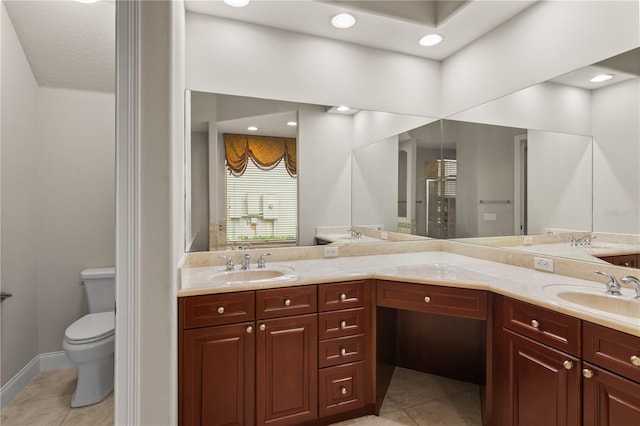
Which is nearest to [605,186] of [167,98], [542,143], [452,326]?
[542,143]

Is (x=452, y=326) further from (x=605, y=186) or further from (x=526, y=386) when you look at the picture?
(x=605, y=186)


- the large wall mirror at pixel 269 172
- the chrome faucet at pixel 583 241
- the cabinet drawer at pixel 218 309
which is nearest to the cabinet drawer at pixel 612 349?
the chrome faucet at pixel 583 241

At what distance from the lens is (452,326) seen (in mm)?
2422

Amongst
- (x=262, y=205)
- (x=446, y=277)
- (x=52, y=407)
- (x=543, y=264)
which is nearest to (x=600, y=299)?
(x=543, y=264)

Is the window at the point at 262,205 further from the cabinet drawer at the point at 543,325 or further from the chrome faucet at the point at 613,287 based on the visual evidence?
the chrome faucet at the point at 613,287

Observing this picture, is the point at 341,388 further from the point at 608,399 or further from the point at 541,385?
the point at 608,399

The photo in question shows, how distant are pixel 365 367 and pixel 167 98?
1.77 metres

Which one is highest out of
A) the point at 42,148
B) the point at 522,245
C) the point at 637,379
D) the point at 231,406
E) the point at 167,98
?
the point at 167,98

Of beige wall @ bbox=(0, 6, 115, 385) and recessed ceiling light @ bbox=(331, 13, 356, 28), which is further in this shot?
recessed ceiling light @ bbox=(331, 13, 356, 28)

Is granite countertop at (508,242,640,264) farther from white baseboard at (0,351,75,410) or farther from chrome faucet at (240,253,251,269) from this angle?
white baseboard at (0,351,75,410)

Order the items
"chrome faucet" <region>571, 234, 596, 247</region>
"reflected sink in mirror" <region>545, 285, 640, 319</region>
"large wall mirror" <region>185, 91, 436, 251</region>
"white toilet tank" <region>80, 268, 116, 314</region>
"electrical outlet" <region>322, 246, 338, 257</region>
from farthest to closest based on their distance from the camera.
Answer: "electrical outlet" <region>322, 246, 338, 257</region>, "large wall mirror" <region>185, 91, 436, 251</region>, "white toilet tank" <region>80, 268, 116, 314</region>, "chrome faucet" <region>571, 234, 596, 247</region>, "reflected sink in mirror" <region>545, 285, 640, 319</region>

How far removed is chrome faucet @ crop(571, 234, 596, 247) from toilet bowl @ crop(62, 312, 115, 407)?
9.27 feet

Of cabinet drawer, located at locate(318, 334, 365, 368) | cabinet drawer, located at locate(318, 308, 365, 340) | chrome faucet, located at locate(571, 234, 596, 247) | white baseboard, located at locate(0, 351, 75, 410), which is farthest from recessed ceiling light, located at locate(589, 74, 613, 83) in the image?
white baseboard, located at locate(0, 351, 75, 410)

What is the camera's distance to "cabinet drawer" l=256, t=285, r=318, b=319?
170 cm
